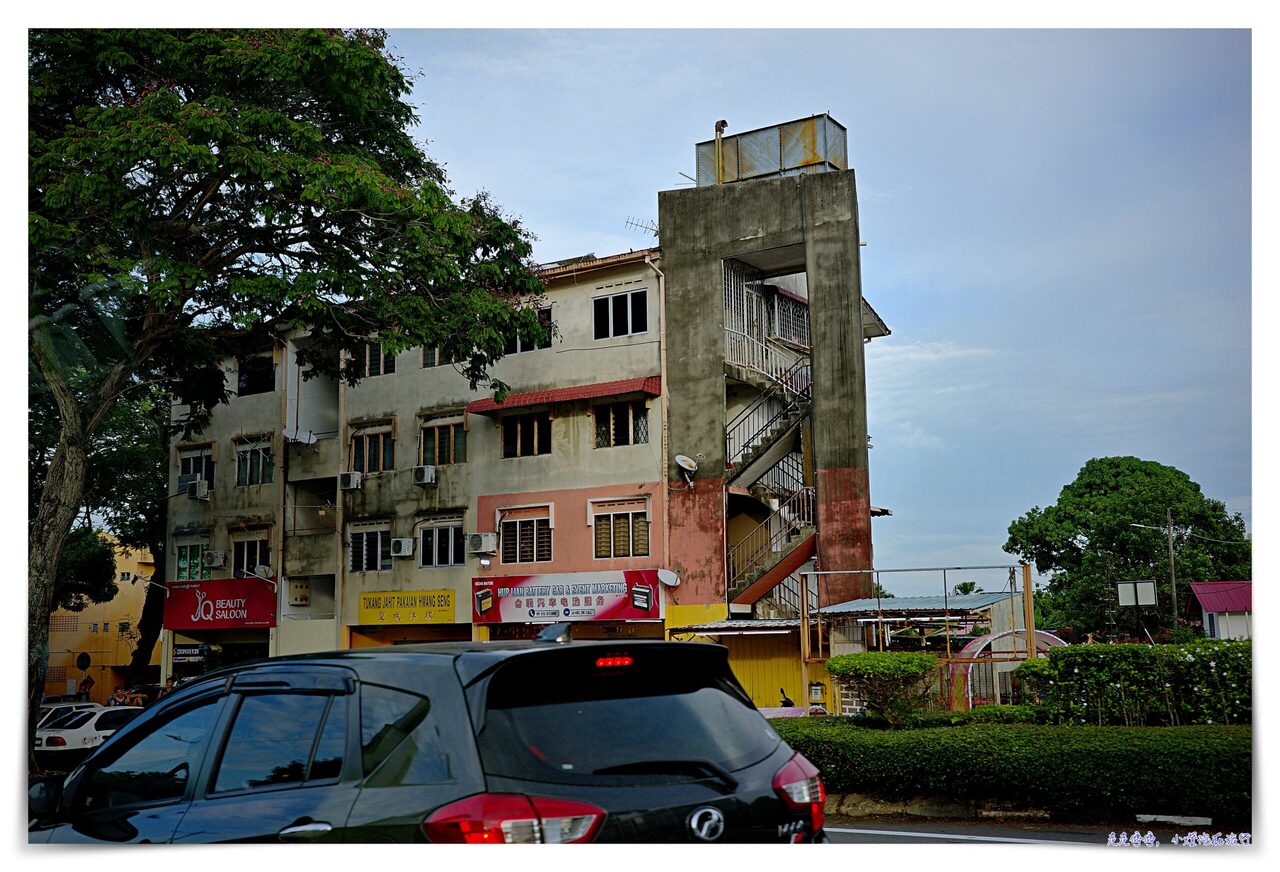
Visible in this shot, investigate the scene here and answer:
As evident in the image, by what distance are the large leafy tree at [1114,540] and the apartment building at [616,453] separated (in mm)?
8468

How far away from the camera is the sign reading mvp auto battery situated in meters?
25.0

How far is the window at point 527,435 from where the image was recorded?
24.5 meters

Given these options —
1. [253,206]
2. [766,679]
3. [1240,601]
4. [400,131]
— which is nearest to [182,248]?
[253,206]

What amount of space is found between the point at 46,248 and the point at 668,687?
40.7ft

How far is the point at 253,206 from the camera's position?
50.9 ft

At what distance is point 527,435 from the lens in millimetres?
24875

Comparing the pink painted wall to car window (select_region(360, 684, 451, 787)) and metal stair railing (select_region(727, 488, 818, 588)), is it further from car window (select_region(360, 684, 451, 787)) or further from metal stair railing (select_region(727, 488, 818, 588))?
car window (select_region(360, 684, 451, 787))

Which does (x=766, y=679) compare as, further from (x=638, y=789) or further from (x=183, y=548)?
(x=638, y=789)

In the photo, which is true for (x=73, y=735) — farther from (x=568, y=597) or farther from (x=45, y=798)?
(x=45, y=798)

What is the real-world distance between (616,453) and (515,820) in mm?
20418

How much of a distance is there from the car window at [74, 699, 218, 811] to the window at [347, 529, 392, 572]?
71.9 feet

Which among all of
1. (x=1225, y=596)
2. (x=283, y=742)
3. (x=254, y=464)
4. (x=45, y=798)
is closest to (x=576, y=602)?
(x=254, y=464)

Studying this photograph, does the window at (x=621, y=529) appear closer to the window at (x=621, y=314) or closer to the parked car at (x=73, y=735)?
the window at (x=621, y=314)

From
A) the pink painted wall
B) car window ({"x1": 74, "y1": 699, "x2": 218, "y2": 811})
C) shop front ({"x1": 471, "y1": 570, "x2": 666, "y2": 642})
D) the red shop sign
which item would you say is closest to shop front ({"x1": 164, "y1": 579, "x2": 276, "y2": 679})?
the red shop sign
